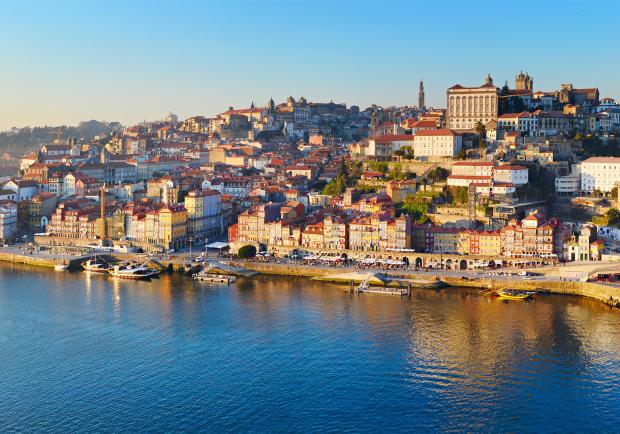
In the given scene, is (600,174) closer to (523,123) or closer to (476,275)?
(523,123)

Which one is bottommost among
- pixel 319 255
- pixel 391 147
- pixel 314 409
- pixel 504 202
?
pixel 314 409

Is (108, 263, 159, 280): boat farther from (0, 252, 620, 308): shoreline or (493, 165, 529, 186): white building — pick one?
(493, 165, 529, 186): white building

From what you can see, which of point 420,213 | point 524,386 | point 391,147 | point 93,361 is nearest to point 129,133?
point 391,147

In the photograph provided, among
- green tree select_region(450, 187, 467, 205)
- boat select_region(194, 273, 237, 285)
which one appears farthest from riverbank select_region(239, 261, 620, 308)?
green tree select_region(450, 187, 467, 205)

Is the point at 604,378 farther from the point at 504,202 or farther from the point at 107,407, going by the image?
the point at 504,202

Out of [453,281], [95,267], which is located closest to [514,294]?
[453,281]

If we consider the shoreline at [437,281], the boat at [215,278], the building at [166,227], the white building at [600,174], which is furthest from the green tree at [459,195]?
the building at [166,227]

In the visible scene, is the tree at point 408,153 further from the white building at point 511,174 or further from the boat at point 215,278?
the boat at point 215,278
